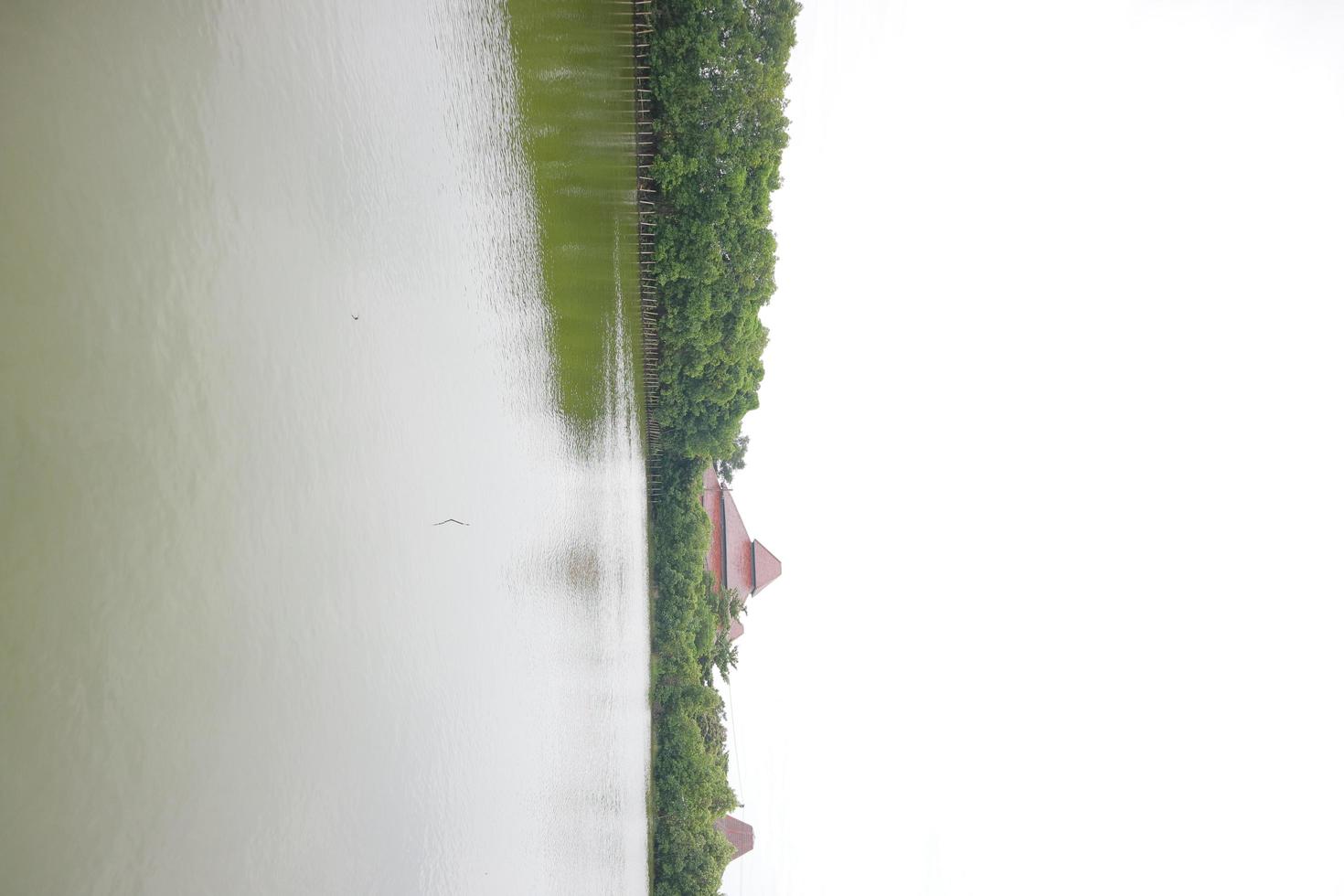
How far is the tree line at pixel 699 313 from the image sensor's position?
2117cm

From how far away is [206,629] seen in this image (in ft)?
16.5

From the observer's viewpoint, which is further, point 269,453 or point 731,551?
point 731,551

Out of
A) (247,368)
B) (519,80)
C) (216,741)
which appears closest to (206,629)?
(216,741)

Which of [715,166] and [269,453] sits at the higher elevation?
[715,166]

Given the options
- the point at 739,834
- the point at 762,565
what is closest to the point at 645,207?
the point at 762,565

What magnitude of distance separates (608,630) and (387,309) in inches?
450

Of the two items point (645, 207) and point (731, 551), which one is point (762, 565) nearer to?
point (731, 551)

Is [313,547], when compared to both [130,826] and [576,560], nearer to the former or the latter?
[130,826]

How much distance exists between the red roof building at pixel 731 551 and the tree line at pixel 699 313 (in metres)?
4.94

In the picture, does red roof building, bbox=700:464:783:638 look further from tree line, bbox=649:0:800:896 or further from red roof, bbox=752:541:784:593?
tree line, bbox=649:0:800:896

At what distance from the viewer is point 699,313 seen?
2280cm

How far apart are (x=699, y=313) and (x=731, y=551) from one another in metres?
13.1

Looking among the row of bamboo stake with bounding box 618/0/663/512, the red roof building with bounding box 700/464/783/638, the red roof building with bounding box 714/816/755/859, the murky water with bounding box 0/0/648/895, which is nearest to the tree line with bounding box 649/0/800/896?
the row of bamboo stake with bounding box 618/0/663/512

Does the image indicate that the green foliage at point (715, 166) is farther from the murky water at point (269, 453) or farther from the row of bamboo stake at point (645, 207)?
the murky water at point (269, 453)
